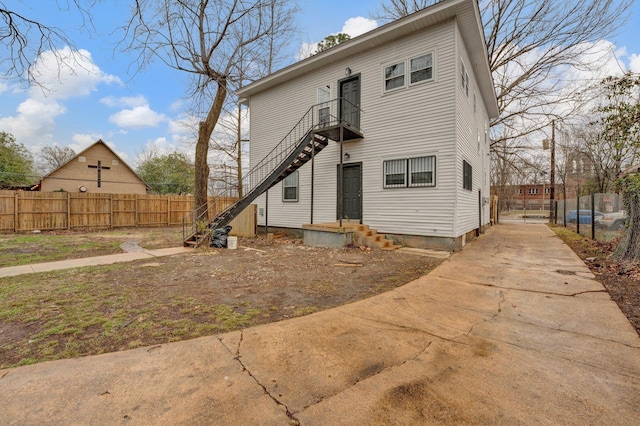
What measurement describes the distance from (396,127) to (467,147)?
2868 mm

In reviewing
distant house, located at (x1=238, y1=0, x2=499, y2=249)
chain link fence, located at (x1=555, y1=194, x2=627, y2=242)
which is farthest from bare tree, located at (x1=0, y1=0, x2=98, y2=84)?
chain link fence, located at (x1=555, y1=194, x2=627, y2=242)

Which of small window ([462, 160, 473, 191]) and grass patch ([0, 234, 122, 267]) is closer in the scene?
grass patch ([0, 234, 122, 267])

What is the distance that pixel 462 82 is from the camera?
9.16 metres

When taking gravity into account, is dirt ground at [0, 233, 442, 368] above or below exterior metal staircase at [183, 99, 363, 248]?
below

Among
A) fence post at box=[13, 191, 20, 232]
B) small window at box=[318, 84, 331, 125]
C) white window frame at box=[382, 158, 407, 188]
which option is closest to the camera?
white window frame at box=[382, 158, 407, 188]

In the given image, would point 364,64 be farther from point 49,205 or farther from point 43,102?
point 49,205

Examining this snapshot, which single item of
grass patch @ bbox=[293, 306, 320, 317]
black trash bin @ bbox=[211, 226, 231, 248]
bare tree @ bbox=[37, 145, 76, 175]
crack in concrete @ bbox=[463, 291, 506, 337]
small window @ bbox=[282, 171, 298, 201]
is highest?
bare tree @ bbox=[37, 145, 76, 175]

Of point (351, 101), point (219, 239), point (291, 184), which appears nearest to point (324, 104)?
point (351, 101)

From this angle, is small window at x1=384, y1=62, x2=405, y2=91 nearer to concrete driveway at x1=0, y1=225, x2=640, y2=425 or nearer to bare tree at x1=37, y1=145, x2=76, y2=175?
concrete driveway at x1=0, y1=225, x2=640, y2=425

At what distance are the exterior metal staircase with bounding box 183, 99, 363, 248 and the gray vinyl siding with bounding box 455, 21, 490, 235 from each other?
3.27m

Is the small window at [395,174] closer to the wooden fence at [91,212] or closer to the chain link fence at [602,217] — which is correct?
the chain link fence at [602,217]

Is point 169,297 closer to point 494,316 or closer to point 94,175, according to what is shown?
point 494,316

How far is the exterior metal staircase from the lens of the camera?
360 inches

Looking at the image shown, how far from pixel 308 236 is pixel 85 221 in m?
13.6
